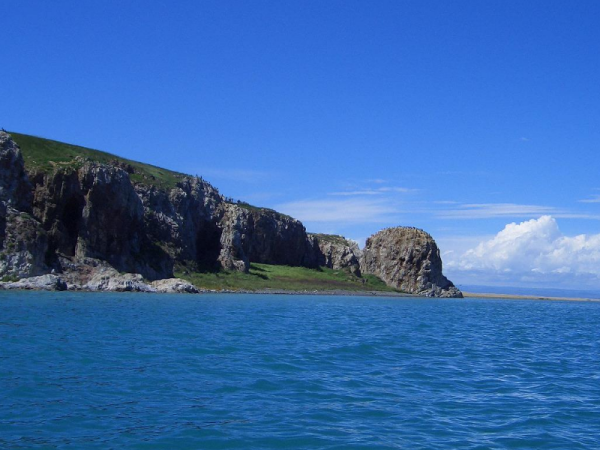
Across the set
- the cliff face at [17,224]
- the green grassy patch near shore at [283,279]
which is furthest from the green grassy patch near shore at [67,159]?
the green grassy patch near shore at [283,279]

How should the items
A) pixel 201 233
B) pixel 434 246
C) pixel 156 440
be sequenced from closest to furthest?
1. pixel 156 440
2. pixel 201 233
3. pixel 434 246

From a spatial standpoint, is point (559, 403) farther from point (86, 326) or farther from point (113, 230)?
point (113, 230)

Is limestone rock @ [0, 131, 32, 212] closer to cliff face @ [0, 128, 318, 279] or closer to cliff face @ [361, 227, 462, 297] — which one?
cliff face @ [0, 128, 318, 279]

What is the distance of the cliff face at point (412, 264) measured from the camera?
182 m

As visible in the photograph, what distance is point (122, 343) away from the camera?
32312 millimetres

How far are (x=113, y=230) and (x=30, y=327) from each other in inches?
2945

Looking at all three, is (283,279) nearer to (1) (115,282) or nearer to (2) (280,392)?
(1) (115,282)

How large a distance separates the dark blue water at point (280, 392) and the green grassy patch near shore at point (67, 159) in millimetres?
75858

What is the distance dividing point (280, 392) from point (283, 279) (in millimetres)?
129651

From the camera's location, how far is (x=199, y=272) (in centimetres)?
13362

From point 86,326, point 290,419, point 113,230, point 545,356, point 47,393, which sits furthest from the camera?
point 113,230


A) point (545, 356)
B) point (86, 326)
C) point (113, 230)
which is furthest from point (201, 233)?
point (545, 356)

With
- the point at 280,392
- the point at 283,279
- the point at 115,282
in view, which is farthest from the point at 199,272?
the point at 280,392

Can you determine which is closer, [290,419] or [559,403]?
[290,419]
